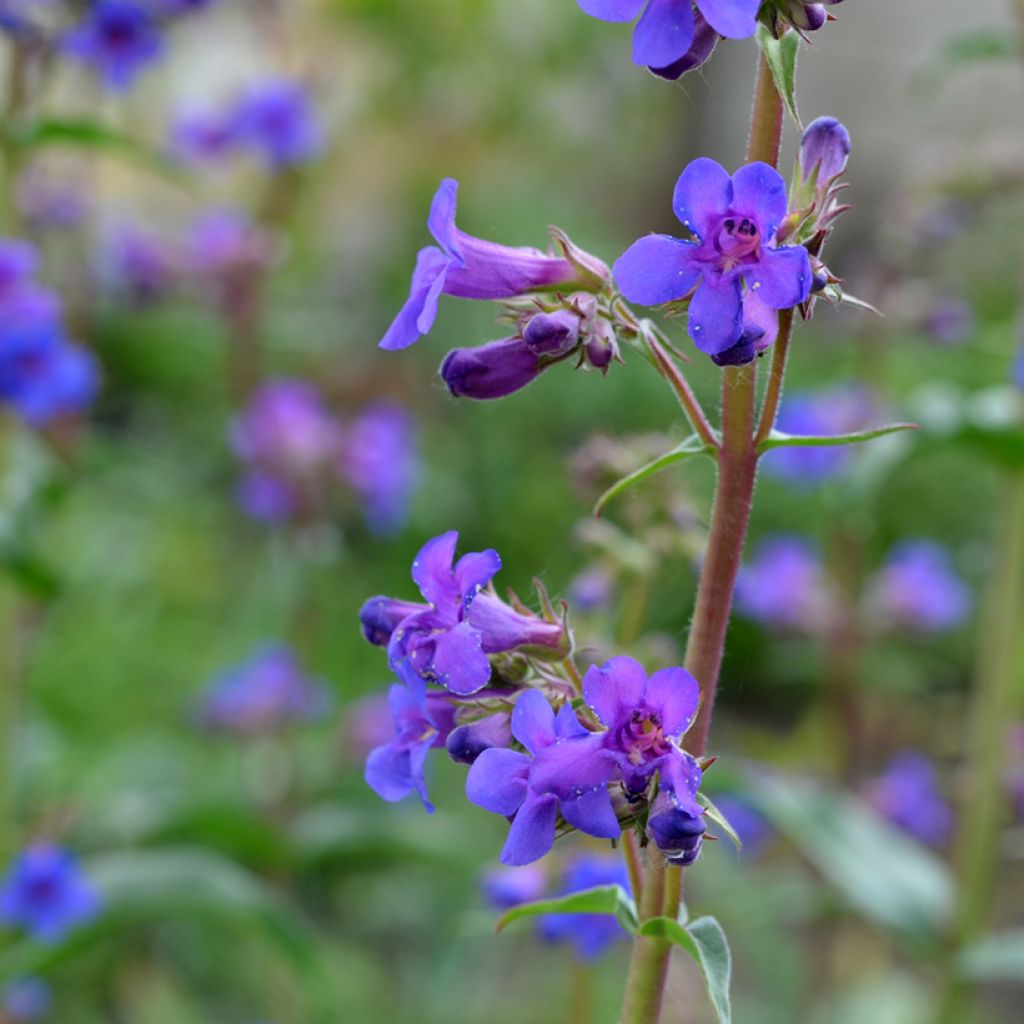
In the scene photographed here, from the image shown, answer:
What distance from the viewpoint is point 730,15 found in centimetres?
91

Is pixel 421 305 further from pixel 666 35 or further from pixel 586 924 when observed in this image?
pixel 586 924

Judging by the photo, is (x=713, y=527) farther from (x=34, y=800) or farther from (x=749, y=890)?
(x=34, y=800)

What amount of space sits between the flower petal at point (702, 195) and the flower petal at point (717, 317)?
6 cm

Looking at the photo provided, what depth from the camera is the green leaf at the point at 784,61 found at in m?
0.99

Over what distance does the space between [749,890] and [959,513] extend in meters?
4.21

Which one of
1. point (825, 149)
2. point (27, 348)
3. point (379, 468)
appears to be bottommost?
point (825, 149)

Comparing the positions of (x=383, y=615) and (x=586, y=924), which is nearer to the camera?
(x=383, y=615)

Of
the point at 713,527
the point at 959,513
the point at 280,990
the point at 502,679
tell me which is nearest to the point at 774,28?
the point at 713,527

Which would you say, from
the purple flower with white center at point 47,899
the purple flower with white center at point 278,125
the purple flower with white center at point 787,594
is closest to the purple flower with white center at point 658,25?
the purple flower with white center at point 47,899

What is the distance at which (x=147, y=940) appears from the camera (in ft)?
11.7

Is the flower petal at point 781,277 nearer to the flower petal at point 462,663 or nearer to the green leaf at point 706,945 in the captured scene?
Answer: the flower petal at point 462,663

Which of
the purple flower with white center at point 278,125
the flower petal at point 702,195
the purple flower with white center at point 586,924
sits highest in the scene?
the purple flower with white center at point 278,125

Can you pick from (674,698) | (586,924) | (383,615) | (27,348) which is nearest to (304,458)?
(27,348)

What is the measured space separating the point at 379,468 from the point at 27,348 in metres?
0.92
